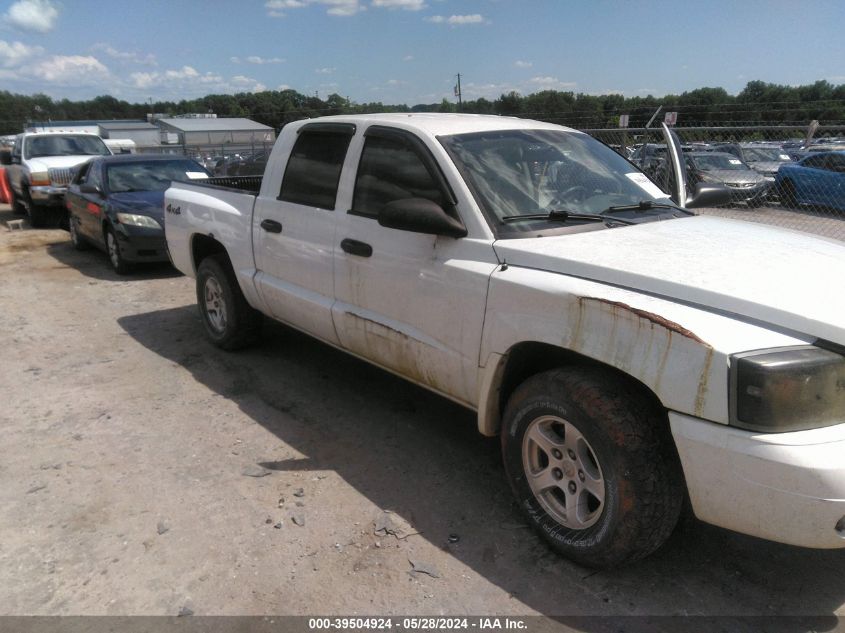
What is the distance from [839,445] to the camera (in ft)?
7.21

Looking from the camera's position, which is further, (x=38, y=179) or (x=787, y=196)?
(x=38, y=179)

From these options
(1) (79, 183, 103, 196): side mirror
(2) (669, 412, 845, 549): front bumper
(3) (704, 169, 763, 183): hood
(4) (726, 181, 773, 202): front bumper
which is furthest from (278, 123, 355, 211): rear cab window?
(3) (704, 169, 763, 183): hood

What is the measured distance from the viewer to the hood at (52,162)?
13.3m

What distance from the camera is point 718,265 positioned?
2697 millimetres

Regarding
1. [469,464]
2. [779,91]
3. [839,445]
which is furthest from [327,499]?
[779,91]

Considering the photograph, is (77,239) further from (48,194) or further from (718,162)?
(718,162)

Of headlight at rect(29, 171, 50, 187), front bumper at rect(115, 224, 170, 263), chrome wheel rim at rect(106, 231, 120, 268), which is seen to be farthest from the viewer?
headlight at rect(29, 171, 50, 187)

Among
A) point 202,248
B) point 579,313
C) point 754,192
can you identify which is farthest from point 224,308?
point 754,192

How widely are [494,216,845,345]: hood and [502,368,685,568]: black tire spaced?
0.46 meters

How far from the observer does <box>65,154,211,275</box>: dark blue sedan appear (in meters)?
8.66

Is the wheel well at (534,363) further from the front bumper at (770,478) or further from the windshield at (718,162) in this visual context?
the windshield at (718,162)

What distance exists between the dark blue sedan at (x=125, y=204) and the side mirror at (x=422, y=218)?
634 centimetres

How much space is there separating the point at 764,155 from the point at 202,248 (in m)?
17.8

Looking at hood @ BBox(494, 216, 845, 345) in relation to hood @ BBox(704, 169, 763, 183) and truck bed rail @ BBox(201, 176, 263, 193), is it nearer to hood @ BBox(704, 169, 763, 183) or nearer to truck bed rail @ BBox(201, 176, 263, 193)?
truck bed rail @ BBox(201, 176, 263, 193)
